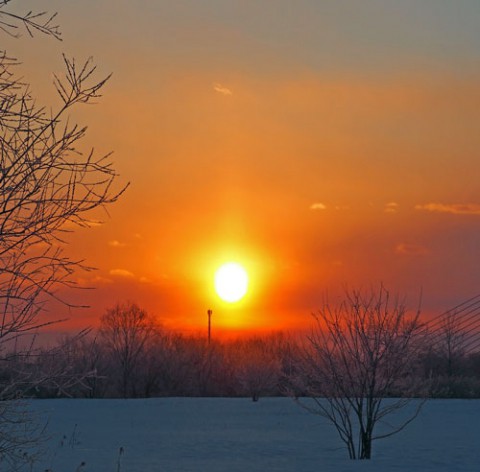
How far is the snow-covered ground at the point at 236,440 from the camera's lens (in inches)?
619

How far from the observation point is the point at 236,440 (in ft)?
68.3

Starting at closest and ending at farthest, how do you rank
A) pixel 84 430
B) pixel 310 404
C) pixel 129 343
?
pixel 84 430, pixel 310 404, pixel 129 343

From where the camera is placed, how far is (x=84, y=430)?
78.7 ft

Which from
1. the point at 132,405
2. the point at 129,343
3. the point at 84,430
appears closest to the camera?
the point at 84,430

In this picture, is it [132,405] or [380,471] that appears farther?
[132,405]

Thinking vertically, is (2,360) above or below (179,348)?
below

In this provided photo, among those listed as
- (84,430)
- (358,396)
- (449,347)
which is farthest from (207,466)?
(449,347)

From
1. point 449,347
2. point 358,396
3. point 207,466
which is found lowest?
point 207,466

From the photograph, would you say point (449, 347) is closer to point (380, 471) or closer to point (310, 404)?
point (310, 404)

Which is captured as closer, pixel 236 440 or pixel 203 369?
pixel 236 440

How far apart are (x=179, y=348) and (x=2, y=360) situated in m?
51.2

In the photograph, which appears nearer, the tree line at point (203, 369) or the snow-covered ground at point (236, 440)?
the snow-covered ground at point (236, 440)

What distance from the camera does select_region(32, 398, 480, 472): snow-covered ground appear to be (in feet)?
51.6

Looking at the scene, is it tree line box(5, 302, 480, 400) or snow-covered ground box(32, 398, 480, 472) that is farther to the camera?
tree line box(5, 302, 480, 400)
